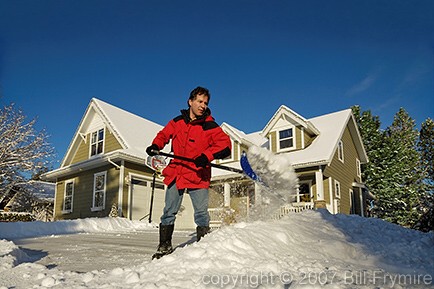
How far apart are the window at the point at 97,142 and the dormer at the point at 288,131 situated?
24.8ft

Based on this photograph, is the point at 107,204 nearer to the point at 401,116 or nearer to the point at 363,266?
the point at 363,266

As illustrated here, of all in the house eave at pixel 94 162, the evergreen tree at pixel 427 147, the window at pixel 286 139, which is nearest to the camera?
the house eave at pixel 94 162

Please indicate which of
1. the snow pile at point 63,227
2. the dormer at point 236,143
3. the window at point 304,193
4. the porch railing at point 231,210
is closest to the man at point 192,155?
the porch railing at point 231,210

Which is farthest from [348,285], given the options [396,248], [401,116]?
[401,116]

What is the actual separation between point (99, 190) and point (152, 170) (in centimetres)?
235

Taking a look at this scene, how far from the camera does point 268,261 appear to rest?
8.98 ft

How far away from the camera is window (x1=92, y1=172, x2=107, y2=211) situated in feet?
47.5

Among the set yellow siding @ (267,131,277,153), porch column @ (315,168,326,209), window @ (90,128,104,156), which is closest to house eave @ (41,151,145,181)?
window @ (90,128,104,156)

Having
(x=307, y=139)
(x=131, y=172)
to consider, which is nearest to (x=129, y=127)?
(x=131, y=172)

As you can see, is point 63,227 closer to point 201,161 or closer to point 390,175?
point 201,161

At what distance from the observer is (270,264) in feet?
8.70

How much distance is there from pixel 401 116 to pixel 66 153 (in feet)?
91.3

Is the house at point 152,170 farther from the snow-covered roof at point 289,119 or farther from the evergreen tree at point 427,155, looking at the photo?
the evergreen tree at point 427,155

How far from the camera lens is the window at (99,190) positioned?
14.5m
